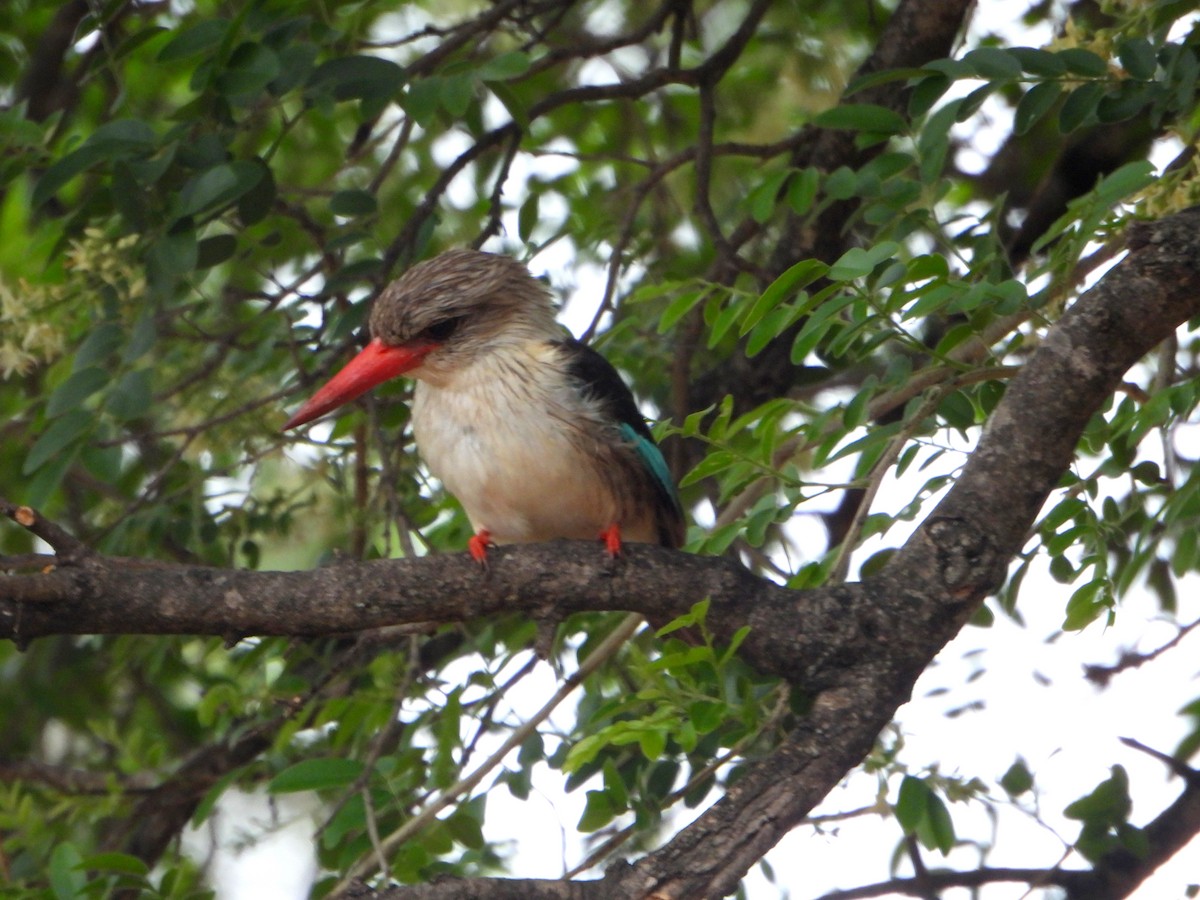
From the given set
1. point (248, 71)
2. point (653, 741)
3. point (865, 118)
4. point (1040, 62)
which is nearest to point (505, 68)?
point (248, 71)

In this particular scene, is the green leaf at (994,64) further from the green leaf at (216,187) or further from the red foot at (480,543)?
the green leaf at (216,187)

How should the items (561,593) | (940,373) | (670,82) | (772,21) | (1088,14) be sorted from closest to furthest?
1. (561,593)
2. (940,373)
3. (670,82)
4. (1088,14)
5. (772,21)

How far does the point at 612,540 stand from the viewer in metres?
2.71

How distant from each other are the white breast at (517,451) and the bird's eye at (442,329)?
0.10 m

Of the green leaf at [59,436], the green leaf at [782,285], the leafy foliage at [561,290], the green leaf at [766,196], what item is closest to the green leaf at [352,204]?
the leafy foliage at [561,290]

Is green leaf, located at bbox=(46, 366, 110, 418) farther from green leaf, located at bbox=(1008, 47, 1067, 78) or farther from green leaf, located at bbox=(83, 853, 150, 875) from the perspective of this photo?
green leaf, located at bbox=(1008, 47, 1067, 78)

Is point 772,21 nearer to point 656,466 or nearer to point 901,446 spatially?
point 656,466

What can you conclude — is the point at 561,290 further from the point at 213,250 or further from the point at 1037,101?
the point at 1037,101

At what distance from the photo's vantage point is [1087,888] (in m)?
2.71

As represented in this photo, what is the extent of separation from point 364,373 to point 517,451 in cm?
39

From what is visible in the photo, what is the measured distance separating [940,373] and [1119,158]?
65.9 inches

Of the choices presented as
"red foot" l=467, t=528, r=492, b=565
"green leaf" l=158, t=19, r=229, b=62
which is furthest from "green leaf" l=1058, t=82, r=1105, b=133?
"green leaf" l=158, t=19, r=229, b=62

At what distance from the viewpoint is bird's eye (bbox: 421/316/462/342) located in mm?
3208

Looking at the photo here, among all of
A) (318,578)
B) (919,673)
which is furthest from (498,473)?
(919,673)
